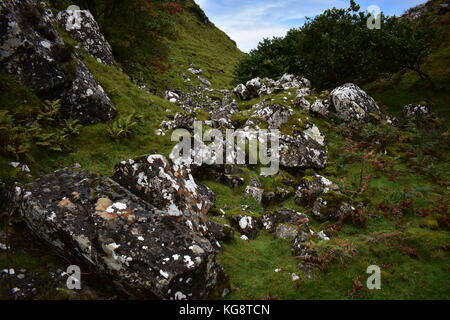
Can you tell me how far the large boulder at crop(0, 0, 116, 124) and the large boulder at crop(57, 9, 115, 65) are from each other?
446 cm

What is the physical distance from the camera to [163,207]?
10273 mm

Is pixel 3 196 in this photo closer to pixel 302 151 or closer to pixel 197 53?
pixel 302 151

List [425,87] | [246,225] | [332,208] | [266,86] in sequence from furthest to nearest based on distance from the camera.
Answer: [425,87] < [266,86] < [332,208] < [246,225]

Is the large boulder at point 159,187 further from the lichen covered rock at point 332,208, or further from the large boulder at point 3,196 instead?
the lichen covered rock at point 332,208

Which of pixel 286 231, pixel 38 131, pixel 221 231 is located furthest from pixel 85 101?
pixel 286 231

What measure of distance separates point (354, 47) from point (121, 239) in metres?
29.0

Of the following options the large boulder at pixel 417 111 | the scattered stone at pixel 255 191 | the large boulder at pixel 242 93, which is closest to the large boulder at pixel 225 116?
the large boulder at pixel 242 93

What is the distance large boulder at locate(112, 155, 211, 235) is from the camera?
33.9 ft

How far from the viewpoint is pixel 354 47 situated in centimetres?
2931

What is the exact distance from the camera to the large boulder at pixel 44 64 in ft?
46.8

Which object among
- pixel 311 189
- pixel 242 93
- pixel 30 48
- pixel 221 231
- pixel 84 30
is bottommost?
pixel 221 231

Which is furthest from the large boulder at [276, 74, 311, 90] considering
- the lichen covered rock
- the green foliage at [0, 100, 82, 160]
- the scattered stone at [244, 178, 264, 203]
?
the green foliage at [0, 100, 82, 160]

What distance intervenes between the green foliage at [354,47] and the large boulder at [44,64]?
22582 millimetres
